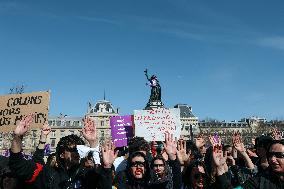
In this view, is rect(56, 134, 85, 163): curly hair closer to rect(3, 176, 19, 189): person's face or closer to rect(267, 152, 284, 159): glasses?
rect(3, 176, 19, 189): person's face

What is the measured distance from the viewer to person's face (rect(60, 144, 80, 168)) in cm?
524

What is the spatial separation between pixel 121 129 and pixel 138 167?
25.3 ft

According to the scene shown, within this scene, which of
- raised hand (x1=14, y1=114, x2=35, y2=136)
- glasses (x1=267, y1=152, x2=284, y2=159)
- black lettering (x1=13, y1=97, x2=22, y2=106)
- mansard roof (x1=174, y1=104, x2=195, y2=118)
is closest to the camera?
glasses (x1=267, y1=152, x2=284, y2=159)

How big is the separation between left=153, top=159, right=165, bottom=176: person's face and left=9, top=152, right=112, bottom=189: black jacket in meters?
1.28

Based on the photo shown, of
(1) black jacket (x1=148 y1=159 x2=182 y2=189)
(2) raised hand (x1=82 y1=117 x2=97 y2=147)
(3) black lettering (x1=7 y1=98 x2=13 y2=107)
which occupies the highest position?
(3) black lettering (x1=7 y1=98 x2=13 y2=107)

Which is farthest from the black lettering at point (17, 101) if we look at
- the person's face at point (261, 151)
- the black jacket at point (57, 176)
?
the person's face at point (261, 151)

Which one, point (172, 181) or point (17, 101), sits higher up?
point (17, 101)

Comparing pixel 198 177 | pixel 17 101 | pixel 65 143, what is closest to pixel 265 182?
pixel 198 177

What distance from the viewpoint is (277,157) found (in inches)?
172

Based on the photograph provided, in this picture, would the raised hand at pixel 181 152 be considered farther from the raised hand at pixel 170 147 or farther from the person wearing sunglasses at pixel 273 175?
the person wearing sunglasses at pixel 273 175

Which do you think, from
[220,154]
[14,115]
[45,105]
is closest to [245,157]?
[220,154]

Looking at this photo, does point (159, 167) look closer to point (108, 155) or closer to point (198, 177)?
point (198, 177)

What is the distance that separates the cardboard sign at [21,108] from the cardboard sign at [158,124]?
161 inches

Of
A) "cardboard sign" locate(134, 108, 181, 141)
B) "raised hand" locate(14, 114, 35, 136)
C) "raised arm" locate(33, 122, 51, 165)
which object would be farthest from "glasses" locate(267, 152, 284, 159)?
"cardboard sign" locate(134, 108, 181, 141)
